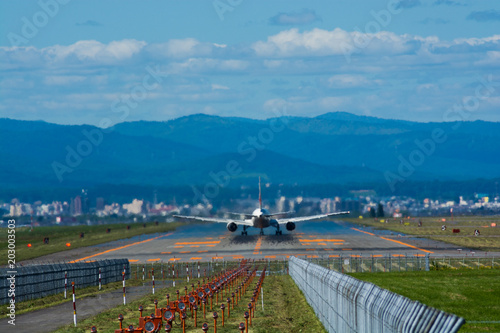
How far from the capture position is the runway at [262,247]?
243 ft

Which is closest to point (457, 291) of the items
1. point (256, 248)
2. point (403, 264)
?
point (403, 264)

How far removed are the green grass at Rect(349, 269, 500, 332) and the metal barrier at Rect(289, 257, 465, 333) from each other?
4681 mm

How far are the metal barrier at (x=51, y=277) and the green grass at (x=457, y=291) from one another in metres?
17.0

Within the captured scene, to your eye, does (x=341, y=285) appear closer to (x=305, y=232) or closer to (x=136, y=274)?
(x=136, y=274)

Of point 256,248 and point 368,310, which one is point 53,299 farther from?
point 256,248

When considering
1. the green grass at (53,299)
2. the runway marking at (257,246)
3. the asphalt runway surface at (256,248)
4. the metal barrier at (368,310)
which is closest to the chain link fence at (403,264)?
the asphalt runway surface at (256,248)

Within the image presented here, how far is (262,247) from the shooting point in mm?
85812

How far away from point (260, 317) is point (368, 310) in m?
14.0

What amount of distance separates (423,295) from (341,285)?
49.9 feet

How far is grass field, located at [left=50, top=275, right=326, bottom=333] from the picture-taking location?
26688 millimetres

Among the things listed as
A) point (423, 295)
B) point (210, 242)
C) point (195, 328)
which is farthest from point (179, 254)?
point (195, 328)

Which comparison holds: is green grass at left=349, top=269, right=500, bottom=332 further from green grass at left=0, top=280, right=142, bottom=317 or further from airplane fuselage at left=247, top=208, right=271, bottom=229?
airplane fuselage at left=247, top=208, right=271, bottom=229

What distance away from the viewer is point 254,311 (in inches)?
1243

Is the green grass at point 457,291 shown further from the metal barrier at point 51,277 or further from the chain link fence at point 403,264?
the metal barrier at point 51,277
